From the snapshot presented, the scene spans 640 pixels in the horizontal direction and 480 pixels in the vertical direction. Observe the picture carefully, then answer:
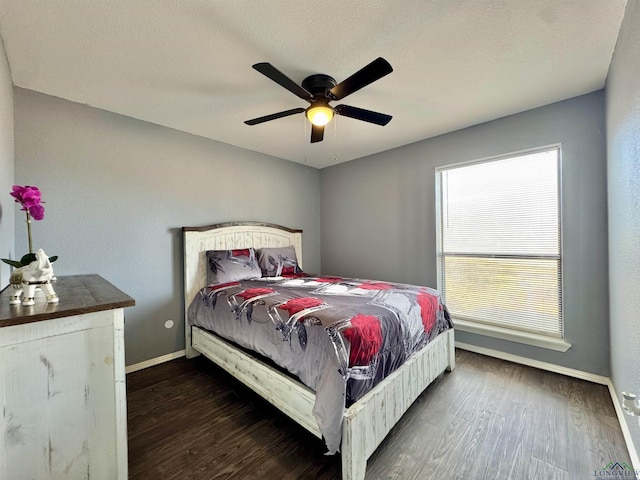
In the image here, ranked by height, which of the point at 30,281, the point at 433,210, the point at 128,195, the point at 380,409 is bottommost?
the point at 380,409

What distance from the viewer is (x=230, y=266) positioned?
115 inches

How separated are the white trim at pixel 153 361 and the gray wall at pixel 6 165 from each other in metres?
1.33

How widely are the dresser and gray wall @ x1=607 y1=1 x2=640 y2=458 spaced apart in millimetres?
2507

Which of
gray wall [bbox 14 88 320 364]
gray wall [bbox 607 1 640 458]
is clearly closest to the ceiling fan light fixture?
gray wall [bbox 607 1 640 458]

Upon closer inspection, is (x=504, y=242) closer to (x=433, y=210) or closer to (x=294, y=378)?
(x=433, y=210)

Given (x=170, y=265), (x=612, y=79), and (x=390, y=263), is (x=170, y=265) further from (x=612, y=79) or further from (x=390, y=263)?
(x=612, y=79)

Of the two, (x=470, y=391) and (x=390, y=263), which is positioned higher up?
(x=390, y=263)

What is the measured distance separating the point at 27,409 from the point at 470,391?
8.69 feet

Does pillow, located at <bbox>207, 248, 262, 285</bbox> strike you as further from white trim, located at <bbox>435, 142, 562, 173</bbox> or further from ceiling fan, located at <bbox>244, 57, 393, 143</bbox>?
white trim, located at <bbox>435, 142, 562, 173</bbox>

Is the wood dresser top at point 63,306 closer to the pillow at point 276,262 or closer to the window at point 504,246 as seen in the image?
the pillow at point 276,262

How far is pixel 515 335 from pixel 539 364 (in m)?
0.30

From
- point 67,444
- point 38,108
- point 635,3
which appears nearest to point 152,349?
point 67,444

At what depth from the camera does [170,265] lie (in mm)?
2809

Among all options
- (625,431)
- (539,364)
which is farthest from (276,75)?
(539,364)
